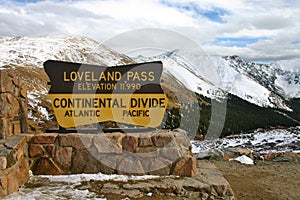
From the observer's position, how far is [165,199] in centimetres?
724

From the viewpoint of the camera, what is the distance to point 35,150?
859 cm

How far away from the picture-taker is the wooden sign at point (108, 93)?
9.34 meters

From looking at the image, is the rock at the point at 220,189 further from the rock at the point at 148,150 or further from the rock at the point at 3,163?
the rock at the point at 3,163

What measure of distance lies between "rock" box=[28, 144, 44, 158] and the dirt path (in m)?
5.39

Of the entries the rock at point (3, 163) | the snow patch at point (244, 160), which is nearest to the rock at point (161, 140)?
the rock at point (3, 163)

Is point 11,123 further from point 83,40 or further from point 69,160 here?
point 83,40

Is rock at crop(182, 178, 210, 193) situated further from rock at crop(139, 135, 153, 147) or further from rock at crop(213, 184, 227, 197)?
rock at crop(139, 135, 153, 147)

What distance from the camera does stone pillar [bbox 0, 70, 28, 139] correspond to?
28.0 feet

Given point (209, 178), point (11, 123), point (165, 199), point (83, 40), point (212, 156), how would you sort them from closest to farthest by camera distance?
point (165, 199) → point (209, 178) → point (11, 123) → point (212, 156) → point (83, 40)

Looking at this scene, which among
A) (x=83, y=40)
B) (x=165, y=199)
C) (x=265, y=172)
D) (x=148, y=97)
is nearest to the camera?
(x=165, y=199)

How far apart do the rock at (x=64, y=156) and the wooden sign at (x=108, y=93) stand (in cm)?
99

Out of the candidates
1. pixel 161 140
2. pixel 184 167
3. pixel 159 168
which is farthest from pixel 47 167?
pixel 184 167

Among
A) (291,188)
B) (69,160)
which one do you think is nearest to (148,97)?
(69,160)

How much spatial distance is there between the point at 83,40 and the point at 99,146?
143789 mm
